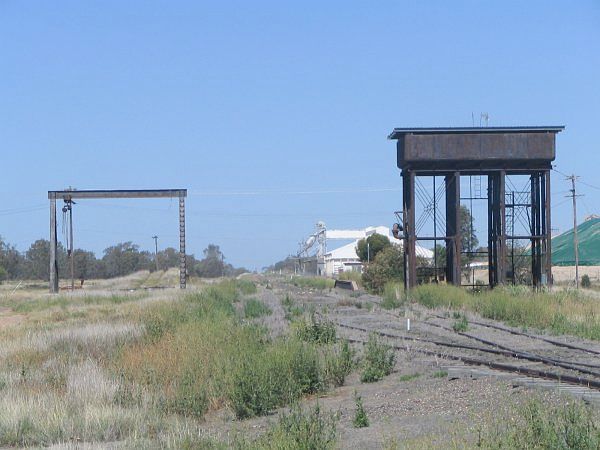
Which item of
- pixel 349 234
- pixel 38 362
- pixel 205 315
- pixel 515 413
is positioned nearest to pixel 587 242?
pixel 349 234

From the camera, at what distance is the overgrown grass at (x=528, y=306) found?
953 inches

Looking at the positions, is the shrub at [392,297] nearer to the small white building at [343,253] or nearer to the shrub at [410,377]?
the shrub at [410,377]

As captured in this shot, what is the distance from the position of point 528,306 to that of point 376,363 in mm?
13314

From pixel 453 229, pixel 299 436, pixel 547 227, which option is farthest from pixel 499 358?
pixel 453 229

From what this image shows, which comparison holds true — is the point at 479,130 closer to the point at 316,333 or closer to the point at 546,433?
the point at 316,333

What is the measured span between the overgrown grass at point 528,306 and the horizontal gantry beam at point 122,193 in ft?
63.6

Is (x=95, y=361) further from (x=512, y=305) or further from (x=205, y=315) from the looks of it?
(x=512, y=305)

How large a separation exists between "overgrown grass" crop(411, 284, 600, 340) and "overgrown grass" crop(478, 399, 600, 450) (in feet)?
45.3

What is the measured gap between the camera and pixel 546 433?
7.74 meters

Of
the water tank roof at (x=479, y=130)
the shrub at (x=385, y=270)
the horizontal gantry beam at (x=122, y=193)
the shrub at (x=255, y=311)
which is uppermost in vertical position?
the water tank roof at (x=479, y=130)

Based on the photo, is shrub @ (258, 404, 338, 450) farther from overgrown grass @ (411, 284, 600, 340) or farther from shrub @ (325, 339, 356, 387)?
overgrown grass @ (411, 284, 600, 340)

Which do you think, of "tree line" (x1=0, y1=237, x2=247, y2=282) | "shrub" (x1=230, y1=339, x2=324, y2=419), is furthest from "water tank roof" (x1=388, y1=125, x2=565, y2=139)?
"tree line" (x1=0, y1=237, x2=247, y2=282)

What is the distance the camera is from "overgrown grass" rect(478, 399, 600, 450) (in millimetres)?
7477

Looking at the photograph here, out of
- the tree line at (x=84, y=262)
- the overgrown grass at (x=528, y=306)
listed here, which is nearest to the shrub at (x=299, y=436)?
the overgrown grass at (x=528, y=306)
